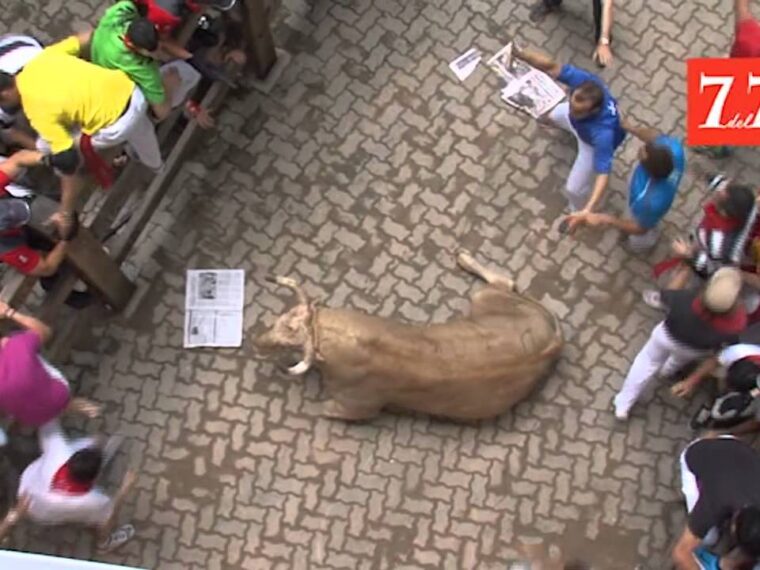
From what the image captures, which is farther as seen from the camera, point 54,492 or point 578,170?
point 578,170

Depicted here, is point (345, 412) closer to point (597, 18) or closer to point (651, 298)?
point (651, 298)

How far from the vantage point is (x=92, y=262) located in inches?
275

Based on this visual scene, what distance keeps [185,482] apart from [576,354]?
110 inches

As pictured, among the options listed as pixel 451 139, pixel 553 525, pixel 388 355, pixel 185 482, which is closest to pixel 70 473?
pixel 185 482

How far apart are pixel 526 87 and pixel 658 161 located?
175 cm

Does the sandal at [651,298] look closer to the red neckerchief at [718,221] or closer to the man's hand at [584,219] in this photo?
the man's hand at [584,219]

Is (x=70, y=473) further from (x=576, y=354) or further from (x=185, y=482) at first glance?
(x=576, y=354)

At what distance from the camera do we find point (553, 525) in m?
7.14

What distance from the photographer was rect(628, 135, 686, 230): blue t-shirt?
6898mm

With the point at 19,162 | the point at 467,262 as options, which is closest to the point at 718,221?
the point at 467,262

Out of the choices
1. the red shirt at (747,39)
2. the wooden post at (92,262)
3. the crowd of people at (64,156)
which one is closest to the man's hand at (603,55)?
the red shirt at (747,39)

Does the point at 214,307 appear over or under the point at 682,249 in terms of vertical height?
under

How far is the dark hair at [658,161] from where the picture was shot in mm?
6703

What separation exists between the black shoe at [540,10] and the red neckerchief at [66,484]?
480cm
